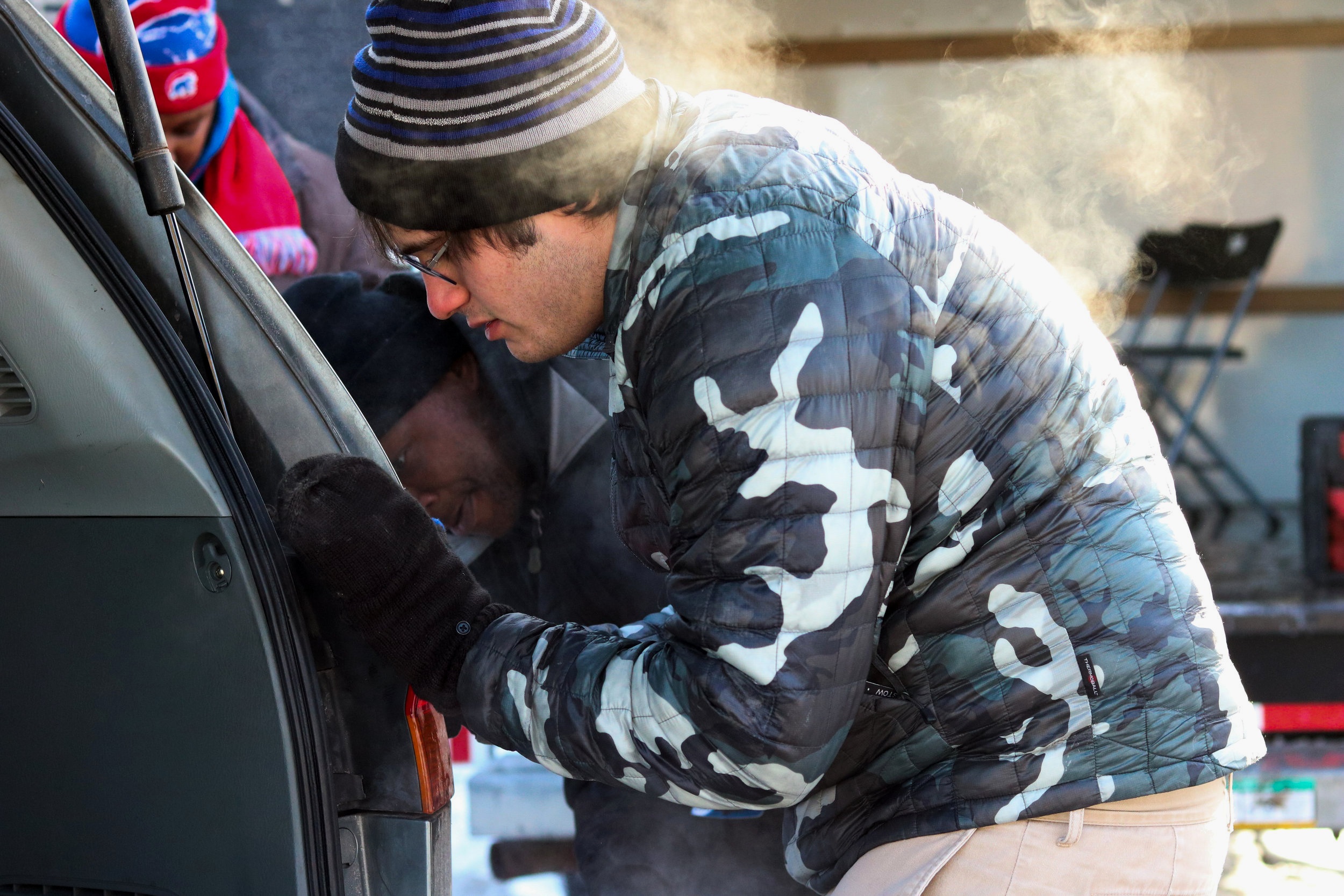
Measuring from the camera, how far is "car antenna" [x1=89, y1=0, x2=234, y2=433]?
1.10 metres

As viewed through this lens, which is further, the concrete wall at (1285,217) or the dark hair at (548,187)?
the concrete wall at (1285,217)

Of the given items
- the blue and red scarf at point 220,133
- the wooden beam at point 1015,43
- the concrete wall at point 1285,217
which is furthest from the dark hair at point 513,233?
the concrete wall at point 1285,217

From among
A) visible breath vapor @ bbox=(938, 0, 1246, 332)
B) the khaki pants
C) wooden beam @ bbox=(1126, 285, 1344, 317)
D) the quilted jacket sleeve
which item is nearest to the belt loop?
the khaki pants

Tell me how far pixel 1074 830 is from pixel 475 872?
2210 mm

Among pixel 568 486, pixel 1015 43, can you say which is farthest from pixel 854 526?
pixel 1015 43

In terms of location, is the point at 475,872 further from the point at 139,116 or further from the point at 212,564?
the point at 139,116

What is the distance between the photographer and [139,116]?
111 centimetres

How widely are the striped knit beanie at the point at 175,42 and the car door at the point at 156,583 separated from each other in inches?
50.2

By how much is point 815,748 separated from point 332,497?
1.67ft

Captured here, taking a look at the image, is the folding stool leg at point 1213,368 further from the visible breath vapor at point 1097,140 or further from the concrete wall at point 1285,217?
the visible breath vapor at point 1097,140

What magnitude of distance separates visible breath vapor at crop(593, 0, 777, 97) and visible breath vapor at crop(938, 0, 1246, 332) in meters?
0.47

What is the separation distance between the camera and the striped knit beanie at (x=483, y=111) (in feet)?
3.34

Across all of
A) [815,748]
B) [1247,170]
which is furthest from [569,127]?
[1247,170]

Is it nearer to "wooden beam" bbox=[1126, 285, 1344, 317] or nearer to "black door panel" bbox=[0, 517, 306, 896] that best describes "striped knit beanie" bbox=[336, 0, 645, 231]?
"black door panel" bbox=[0, 517, 306, 896]
